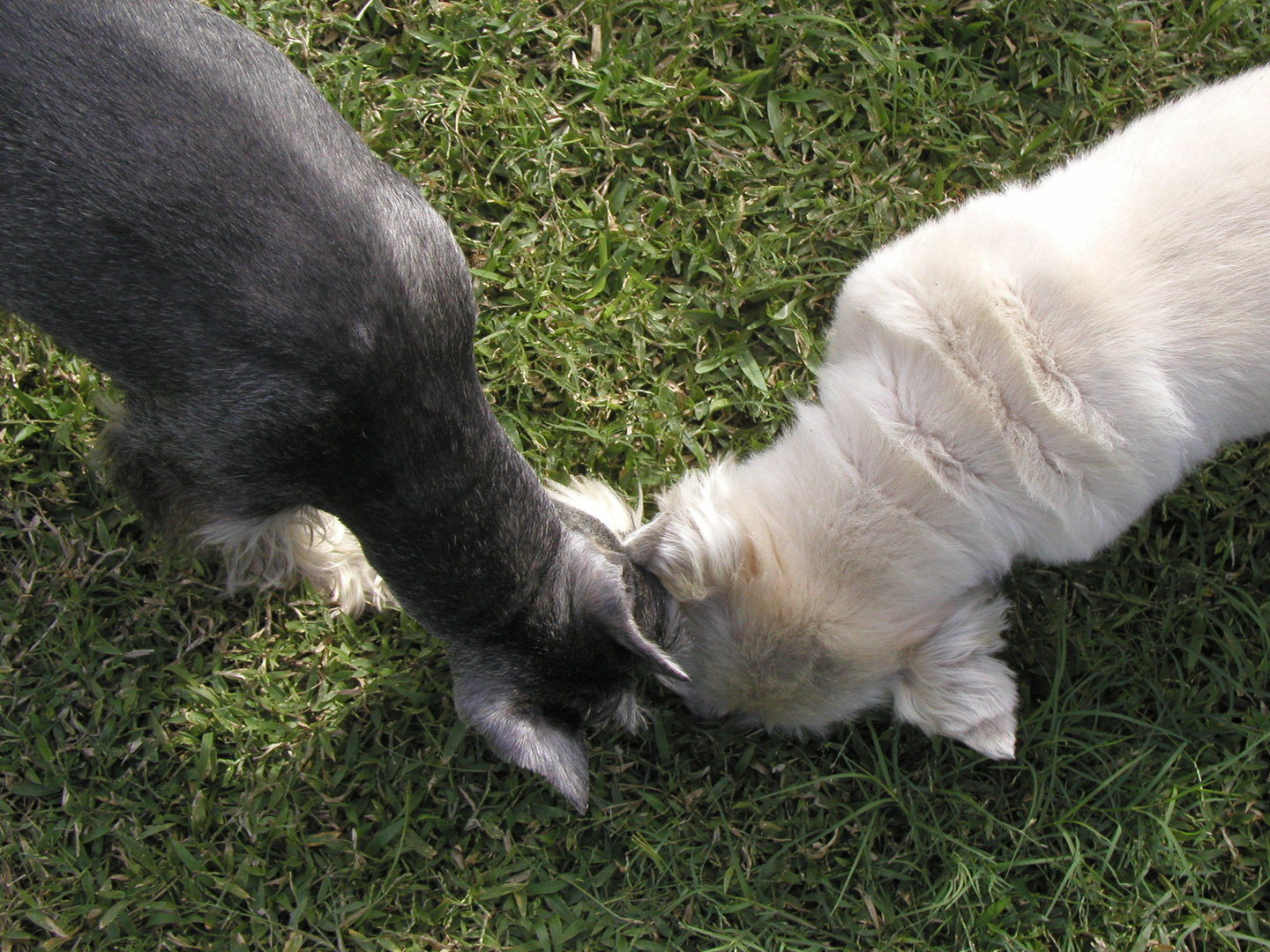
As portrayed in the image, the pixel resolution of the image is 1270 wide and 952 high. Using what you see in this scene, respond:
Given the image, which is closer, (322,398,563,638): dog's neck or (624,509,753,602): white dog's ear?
(322,398,563,638): dog's neck

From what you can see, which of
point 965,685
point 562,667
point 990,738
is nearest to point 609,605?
point 562,667

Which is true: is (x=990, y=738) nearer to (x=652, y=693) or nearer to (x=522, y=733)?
(x=652, y=693)

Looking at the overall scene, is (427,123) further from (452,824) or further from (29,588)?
(452,824)

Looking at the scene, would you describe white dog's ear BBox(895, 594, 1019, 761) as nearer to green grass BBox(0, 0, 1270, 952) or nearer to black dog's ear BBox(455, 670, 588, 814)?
green grass BBox(0, 0, 1270, 952)

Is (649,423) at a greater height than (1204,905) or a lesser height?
greater

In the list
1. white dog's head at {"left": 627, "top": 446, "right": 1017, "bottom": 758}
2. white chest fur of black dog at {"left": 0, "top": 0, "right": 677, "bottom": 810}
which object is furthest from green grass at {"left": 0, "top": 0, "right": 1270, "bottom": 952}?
white chest fur of black dog at {"left": 0, "top": 0, "right": 677, "bottom": 810}

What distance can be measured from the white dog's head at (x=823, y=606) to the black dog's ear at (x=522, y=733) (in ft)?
1.37

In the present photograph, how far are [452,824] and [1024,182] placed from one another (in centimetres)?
360

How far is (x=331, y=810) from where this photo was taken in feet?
12.3

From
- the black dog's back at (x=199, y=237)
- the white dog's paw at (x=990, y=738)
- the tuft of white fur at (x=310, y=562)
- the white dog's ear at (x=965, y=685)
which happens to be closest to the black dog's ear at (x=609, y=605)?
the black dog's back at (x=199, y=237)

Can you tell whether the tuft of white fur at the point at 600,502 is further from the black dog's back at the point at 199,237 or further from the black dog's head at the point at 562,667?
the black dog's back at the point at 199,237

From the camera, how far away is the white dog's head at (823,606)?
2965mm

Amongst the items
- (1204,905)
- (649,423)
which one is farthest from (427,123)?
(1204,905)

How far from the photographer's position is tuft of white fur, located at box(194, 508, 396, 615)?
149 inches
